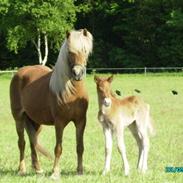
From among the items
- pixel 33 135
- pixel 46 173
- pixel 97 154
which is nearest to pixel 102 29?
pixel 97 154

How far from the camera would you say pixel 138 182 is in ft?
25.7

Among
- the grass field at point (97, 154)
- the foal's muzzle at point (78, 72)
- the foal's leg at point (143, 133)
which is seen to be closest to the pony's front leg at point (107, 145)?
the grass field at point (97, 154)

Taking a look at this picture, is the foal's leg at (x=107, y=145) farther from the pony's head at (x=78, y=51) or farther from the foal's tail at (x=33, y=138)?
the foal's tail at (x=33, y=138)

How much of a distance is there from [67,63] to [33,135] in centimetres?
183

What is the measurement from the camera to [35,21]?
165 ft

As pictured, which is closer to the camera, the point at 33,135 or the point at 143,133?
the point at 143,133

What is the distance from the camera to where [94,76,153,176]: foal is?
8359 millimetres

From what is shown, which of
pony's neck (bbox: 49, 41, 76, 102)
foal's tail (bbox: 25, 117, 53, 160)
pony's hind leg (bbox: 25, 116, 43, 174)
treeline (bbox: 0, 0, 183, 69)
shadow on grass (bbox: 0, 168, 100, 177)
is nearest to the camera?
pony's neck (bbox: 49, 41, 76, 102)

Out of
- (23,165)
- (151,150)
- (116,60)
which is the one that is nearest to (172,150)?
(151,150)

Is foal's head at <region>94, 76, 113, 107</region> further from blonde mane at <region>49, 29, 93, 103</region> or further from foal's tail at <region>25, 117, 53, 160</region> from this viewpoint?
foal's tail at <region>25, 117, 53, 160</region>

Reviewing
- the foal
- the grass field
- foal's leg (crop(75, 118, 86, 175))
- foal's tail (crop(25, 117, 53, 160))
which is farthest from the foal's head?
foal's tail (crop(25, 117, 53, 160))

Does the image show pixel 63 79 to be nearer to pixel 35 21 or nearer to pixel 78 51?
pixel 78 51

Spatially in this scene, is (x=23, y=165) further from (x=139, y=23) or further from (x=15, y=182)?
(x=139, y=23)

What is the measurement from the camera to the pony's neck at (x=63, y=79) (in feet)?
27.6
